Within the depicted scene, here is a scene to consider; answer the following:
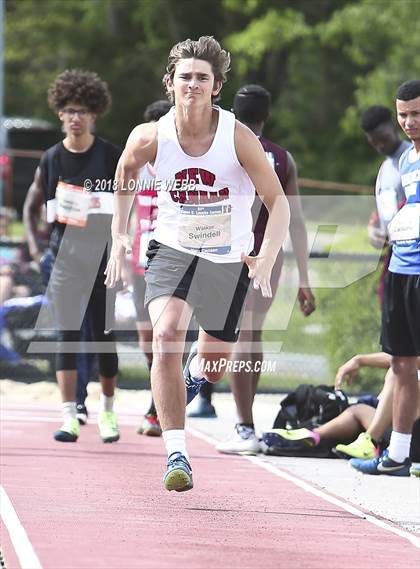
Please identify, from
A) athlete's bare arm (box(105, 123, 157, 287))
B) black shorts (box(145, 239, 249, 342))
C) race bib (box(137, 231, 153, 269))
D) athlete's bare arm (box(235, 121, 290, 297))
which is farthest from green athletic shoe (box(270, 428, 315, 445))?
athlete's bare arm (box(105, 123, 157, 287))

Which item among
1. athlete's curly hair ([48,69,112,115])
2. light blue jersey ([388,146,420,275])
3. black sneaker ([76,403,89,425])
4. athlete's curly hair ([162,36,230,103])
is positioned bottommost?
black sneaker ([76,403,89,425])

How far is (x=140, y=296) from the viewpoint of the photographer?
962cm

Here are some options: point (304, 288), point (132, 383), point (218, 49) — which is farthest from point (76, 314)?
point (132, 383)

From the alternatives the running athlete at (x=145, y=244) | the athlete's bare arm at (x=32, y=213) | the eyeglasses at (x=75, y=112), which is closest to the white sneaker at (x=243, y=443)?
the running athlete at (x=145, y=244)

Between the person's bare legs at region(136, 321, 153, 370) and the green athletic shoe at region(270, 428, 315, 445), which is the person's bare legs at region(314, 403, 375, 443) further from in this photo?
the person's bare legs at region(136, 321, 153, 370)

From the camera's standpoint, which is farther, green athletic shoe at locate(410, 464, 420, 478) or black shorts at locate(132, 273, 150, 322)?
black shorts at locate(132, 273, 150, 322)

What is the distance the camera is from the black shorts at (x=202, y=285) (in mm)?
6621

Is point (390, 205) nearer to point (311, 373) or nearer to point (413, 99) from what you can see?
point (413, 99)

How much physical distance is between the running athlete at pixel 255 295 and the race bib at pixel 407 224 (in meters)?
1.15

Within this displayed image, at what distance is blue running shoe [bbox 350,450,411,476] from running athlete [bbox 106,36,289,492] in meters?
1.92

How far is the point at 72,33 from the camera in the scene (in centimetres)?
4562

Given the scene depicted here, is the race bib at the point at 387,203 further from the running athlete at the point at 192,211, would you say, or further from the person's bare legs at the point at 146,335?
the running athlete at the point at 192,211

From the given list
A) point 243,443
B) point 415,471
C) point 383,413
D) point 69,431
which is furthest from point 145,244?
point 415,471

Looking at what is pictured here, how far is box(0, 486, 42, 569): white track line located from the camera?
5.04 meters
